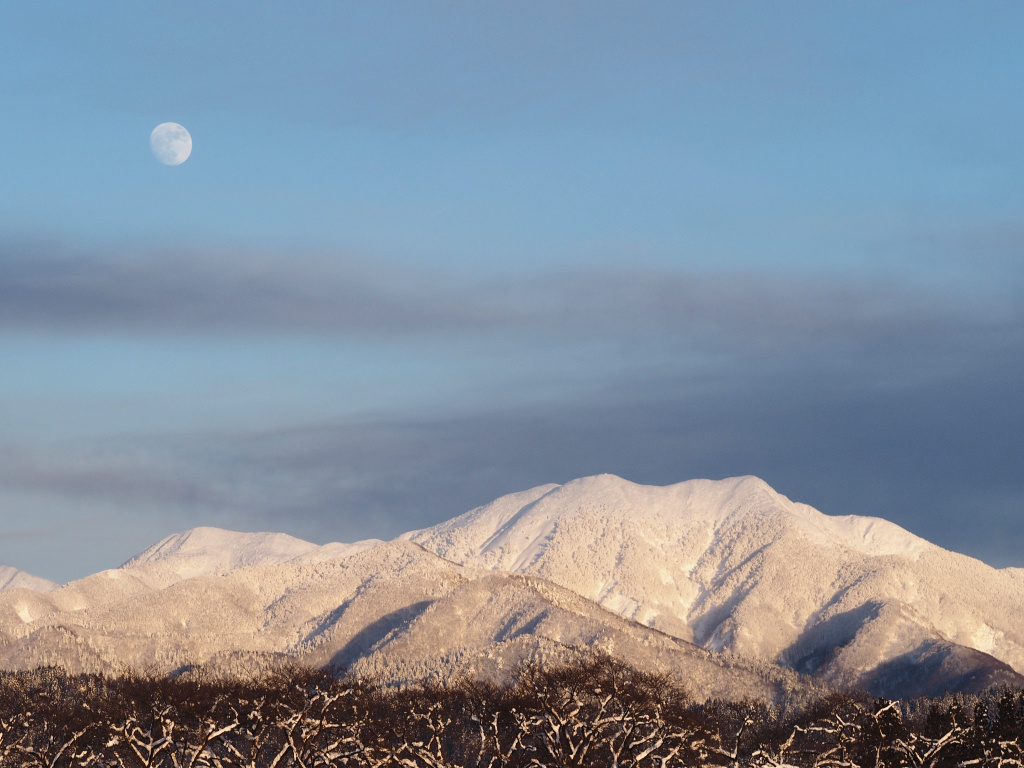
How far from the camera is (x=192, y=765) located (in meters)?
70.8

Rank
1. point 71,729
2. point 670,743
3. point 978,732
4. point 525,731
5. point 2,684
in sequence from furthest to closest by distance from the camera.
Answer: point 2,684 < point 71,729 < point 978,732 < point 670,743 < point 525,731

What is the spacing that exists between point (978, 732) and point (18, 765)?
7508 centimetres

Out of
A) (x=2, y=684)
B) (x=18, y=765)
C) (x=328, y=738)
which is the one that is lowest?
(x=2, y=684)

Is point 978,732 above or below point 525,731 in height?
below

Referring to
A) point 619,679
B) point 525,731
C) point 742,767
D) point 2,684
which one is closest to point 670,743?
point 525,731

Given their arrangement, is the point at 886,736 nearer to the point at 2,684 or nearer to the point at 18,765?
the point at 18,765

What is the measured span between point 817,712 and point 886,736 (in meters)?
62.1

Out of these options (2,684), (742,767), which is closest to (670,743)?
(742,767)

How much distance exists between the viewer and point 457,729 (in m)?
145

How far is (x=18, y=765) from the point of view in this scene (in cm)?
8625

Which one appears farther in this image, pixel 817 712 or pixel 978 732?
pixel 817 712

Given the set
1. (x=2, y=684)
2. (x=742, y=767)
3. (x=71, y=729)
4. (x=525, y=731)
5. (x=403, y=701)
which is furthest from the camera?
(x=2, y=684)

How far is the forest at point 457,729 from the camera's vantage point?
240 ft

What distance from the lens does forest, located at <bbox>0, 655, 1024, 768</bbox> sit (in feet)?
240
